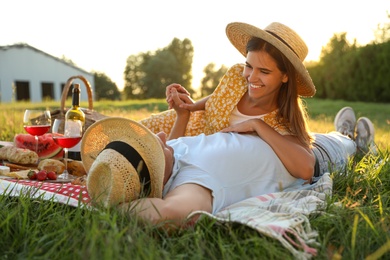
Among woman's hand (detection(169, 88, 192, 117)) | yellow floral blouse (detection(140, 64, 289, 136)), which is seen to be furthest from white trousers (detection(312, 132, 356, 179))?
woman's hand (detection(169, 88, 192, 117))

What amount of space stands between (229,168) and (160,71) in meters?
57.3

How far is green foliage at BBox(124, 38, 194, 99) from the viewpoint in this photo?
2346 inches

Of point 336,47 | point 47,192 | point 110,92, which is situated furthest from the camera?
point 110,92

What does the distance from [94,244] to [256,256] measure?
751 millimetres

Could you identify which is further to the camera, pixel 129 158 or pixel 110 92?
pixel 110 92

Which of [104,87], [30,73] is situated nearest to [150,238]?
[30,73]

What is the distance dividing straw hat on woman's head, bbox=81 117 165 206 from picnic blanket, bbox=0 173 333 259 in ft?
0.45

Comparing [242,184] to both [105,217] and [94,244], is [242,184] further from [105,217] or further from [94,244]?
[94,244]

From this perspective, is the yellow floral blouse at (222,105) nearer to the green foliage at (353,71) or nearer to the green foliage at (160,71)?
the green foliage at (353,71)

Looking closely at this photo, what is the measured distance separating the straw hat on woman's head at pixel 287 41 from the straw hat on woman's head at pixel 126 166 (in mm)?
1341

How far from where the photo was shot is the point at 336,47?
929 inches

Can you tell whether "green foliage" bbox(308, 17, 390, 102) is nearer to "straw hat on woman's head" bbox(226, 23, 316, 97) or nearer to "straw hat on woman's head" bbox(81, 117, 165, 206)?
"straw hat on woman's head" bbox(226, 23, 316, 97)

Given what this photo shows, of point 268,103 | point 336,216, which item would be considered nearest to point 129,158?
point 336,216

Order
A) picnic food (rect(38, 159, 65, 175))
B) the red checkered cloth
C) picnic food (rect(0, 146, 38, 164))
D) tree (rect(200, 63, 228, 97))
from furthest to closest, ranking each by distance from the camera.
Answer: tree (rect(200, 63, 228, 97)) → picnic food (rect(0, 146, 38, 164)) → picnic food (rect(38, 159, 65, 175)) → the red checkered cloth
